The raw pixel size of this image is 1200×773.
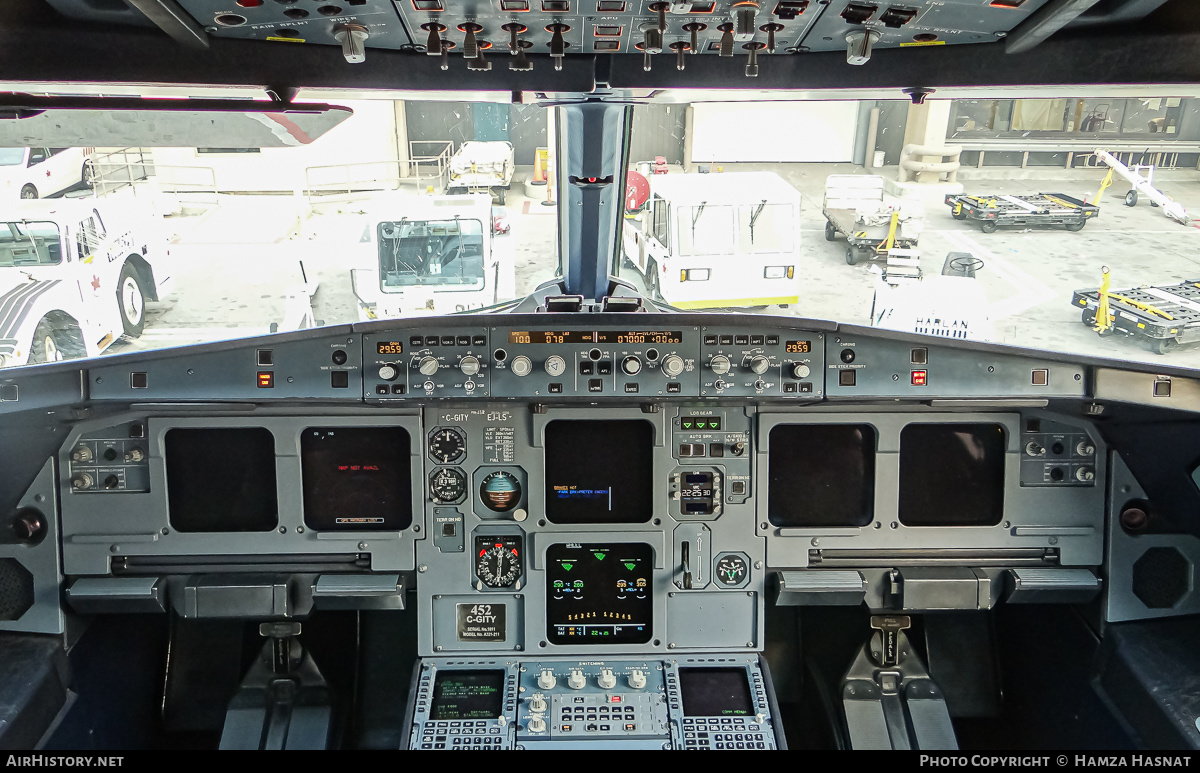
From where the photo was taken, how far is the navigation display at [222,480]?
291cm

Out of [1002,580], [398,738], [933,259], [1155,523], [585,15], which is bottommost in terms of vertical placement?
Result: [398,738]

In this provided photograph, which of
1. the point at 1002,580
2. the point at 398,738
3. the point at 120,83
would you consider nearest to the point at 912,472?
the point at 1002,580

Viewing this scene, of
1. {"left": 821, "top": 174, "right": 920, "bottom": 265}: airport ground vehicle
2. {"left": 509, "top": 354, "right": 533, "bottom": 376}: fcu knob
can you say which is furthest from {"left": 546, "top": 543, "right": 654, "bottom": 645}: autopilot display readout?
{"left": 821, "top": 174, "right": 920, "bottom": 265}: airport ground vehicle

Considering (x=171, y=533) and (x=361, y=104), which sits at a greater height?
(x=361, y=104)

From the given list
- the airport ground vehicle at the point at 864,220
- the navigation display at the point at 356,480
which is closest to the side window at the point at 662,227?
the airport ground vehicle at the point at 864,220

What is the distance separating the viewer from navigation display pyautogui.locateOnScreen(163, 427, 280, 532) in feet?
9.55

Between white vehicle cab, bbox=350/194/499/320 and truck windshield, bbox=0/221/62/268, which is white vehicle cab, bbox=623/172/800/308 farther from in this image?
truck windshield, bbox=0/221/62/268

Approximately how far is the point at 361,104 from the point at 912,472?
204cm

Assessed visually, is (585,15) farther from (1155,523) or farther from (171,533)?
(1155,523)

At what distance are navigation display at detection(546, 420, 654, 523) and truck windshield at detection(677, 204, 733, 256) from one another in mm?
787

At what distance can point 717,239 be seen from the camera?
11.2ft

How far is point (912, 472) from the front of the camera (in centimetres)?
299

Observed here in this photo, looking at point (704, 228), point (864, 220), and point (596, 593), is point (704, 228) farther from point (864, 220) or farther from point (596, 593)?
point (596, 593)

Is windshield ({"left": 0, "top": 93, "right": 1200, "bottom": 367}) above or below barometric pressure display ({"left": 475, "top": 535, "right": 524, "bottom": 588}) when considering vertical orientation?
above
